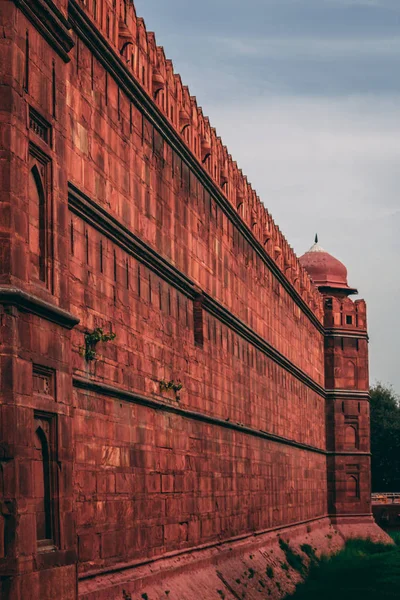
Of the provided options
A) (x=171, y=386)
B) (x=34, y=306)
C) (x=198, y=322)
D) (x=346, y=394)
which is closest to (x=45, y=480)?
(x=34, y=306)

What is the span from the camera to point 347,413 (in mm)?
40344

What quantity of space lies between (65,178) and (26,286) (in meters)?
1.72

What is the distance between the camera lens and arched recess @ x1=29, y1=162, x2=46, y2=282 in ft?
36.0

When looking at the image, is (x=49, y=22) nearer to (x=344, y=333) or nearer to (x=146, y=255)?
(x=146, y=255)

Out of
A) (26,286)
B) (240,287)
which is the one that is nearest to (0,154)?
(26,286)

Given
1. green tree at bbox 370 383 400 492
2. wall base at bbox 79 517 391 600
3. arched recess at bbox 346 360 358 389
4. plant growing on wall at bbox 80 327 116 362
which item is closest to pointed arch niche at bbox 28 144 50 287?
plant growing on wall at bbox 80 327 116 362

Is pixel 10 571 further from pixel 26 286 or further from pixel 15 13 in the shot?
pixel 15 13

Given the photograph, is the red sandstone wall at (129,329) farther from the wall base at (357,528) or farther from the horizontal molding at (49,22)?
the wall base at (357,528)

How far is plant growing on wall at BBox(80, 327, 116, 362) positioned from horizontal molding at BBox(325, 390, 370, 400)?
26.4 m

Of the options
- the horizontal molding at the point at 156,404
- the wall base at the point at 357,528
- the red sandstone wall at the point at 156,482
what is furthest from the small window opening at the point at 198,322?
the wall base at the point at 357,528

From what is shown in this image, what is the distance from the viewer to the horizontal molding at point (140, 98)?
45.9 feet

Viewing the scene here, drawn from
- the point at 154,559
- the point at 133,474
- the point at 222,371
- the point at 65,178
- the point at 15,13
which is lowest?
the point at 154,559

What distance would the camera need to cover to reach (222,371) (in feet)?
72.4

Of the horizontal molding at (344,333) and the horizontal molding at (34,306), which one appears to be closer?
the horizontal molding at (34,306)
